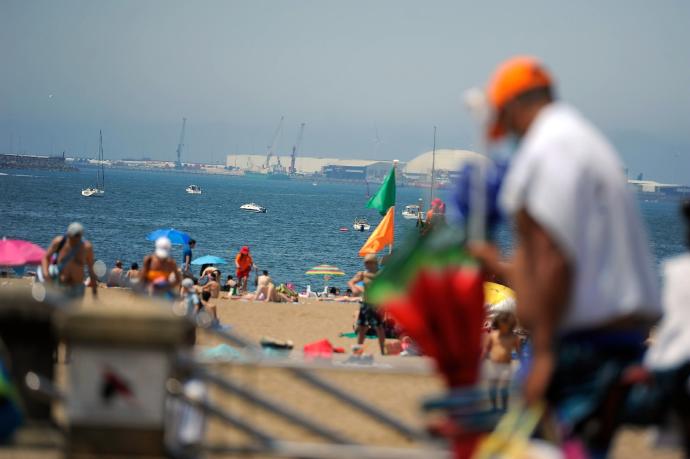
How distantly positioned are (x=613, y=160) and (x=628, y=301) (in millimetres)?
399

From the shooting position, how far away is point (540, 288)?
2822mm

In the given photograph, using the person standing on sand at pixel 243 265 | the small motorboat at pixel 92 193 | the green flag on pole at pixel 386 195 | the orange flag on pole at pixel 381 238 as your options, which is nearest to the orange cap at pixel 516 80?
the orange flag on pole at pixel 381 238

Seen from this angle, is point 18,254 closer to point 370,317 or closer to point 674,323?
point 370,317

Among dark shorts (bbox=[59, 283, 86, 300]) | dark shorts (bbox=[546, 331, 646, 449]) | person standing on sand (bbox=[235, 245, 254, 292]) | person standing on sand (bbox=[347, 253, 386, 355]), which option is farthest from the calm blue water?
dark shorts (bbox=[546, 331, 646, 449])

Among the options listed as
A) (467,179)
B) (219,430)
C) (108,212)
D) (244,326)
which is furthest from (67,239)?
(108,212)

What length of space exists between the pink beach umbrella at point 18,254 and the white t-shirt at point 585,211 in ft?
48.7

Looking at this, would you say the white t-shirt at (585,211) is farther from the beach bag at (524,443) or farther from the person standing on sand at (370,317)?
the person standing on sand at (370,317)

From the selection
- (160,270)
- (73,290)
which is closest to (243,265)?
(160,270)

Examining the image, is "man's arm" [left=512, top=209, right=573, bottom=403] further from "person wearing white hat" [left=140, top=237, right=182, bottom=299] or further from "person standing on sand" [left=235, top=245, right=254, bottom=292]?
"person standing on sand" [left=235, top=245, right=254, bottom=292]

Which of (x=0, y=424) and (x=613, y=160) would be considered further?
(x=0, y=424)

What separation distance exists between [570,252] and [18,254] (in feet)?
51.5

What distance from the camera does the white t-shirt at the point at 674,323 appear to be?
12.0 ft

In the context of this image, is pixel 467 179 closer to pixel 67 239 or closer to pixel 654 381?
pixel 654 381

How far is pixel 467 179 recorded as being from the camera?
336cm
